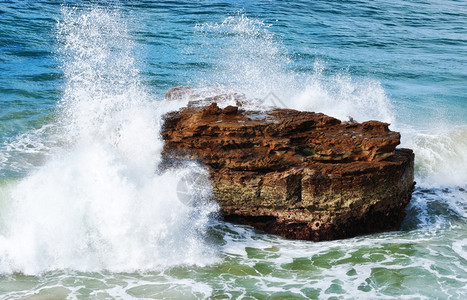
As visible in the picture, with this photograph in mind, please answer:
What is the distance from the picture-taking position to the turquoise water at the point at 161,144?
22.0 feet

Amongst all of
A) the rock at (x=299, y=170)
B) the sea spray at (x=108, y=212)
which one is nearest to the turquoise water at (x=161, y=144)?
the sea spray at (x=108, y=212)

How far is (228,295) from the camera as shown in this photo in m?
6.27

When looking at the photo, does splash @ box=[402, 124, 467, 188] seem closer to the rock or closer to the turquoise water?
the turquoise water

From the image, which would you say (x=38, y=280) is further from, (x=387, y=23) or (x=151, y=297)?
(x=387, y=23)

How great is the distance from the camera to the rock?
24.2 feet

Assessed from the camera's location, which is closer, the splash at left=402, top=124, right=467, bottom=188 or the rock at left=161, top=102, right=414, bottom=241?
the rock at left=161, top=102, right=414, bottom=241

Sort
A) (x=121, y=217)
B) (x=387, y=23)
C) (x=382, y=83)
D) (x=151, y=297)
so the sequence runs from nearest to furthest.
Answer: (x=151, y=297), (x=121, y=217), (x=382, y=83), (x=387, y=23)

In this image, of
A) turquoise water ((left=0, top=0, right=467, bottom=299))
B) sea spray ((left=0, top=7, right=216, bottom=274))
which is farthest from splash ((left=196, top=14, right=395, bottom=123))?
sea spray ((left=0, top=7, right=216, bottom=274))

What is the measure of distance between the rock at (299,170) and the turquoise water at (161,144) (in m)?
0.23

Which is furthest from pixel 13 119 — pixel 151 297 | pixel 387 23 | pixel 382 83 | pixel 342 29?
pixel 387 23

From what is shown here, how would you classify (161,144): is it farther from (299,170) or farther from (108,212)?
(299,170)

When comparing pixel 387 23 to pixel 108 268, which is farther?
pixel 387 23

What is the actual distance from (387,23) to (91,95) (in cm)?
1532

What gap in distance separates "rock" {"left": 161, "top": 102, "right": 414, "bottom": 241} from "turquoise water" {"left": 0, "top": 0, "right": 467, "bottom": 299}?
23 centimetres
